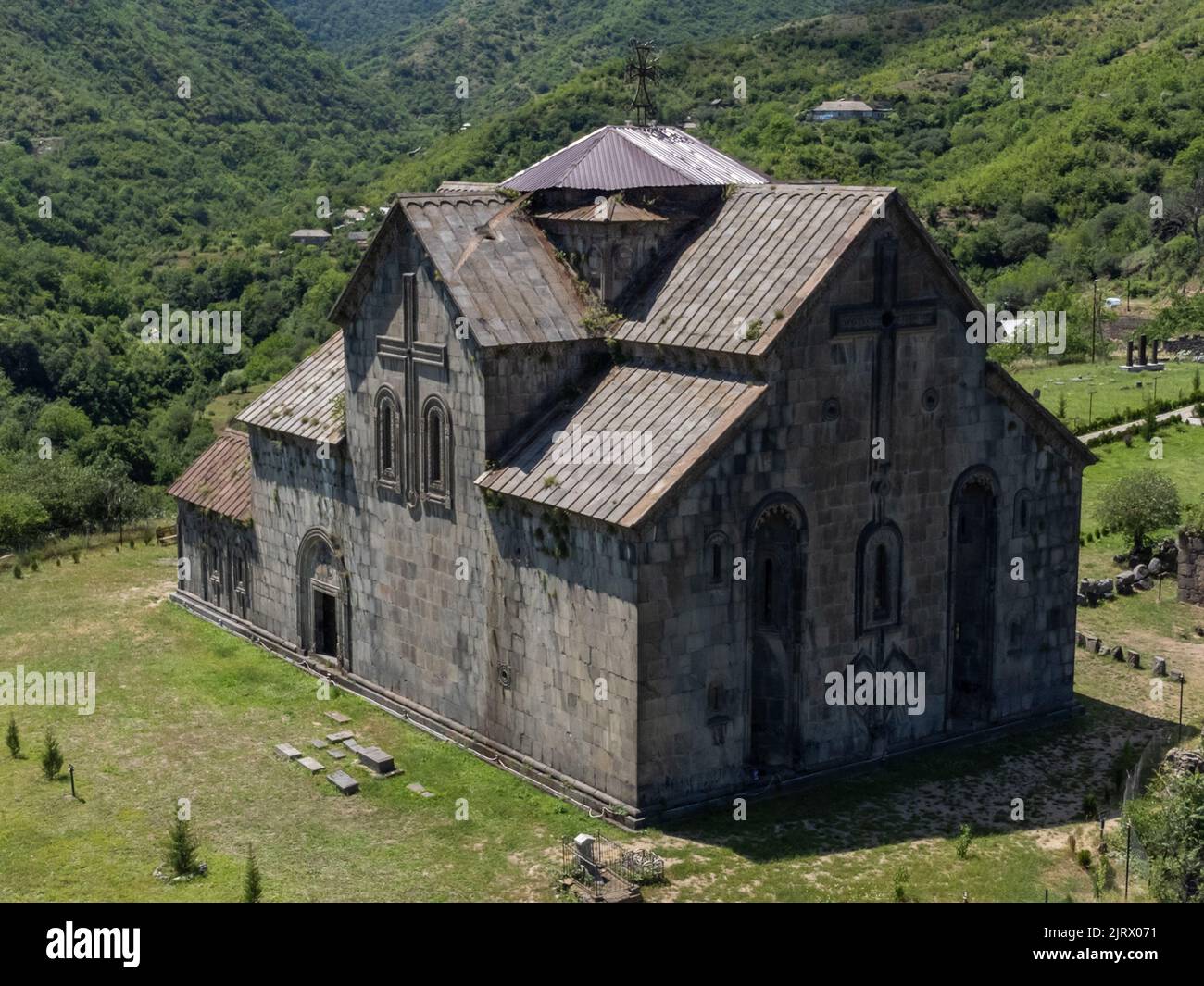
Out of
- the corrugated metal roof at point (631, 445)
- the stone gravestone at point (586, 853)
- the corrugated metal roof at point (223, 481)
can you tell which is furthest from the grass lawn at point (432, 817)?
the corrugated metal roof at point (631, 445)

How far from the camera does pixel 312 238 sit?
4537 inches

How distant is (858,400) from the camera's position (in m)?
31.0

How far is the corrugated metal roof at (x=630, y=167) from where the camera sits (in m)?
34.2

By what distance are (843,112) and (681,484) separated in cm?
8576

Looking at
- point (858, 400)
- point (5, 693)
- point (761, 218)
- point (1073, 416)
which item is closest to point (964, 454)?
point (858, 400)

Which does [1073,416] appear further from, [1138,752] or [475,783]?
[475,783]

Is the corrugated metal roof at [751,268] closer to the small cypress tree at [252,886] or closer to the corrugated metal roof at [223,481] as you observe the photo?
the small cypress tree at [252,886]

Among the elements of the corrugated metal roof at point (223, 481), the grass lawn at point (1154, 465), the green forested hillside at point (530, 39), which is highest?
the green forested hillside at point (530, 39)

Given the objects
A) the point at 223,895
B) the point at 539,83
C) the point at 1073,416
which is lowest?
the point at 223,895

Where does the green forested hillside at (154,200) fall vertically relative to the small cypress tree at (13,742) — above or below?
above

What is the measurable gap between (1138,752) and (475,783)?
13.2 meters

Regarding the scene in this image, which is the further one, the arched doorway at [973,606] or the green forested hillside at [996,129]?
the green forested hillside at [996,129]

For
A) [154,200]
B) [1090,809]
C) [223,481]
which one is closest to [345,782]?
[1090,809]

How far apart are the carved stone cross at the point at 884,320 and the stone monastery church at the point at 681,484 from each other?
59 mm
